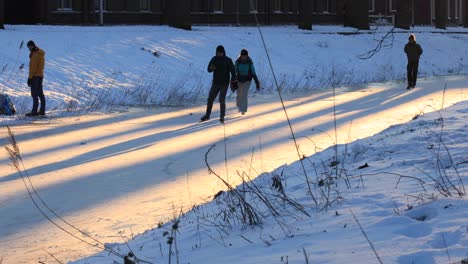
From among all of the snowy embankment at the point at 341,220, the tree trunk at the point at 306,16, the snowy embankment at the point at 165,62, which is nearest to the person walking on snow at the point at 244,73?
the snowy embankment at the point at 165,62

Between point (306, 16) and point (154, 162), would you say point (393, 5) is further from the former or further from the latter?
point (154, 162)

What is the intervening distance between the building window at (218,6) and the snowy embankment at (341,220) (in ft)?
138

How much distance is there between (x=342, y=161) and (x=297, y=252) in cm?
468

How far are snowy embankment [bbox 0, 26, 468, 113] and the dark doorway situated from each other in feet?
24.4

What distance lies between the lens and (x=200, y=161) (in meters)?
13.4

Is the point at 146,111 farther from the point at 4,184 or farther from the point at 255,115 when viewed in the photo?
the point at 4,184

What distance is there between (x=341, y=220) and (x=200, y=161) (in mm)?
6388

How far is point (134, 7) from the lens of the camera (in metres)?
47.2

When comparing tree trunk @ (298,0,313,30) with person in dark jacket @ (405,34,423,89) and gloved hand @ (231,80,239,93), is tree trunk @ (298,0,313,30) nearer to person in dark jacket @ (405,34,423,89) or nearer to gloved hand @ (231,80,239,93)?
person in dark jacket @ (405,34,423,89)

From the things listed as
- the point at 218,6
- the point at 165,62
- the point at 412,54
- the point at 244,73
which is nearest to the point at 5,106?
the point at 244,73

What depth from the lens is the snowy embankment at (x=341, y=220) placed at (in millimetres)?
6168

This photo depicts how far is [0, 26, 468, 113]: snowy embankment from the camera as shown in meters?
24.6

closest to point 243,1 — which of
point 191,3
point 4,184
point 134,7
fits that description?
point 191,3

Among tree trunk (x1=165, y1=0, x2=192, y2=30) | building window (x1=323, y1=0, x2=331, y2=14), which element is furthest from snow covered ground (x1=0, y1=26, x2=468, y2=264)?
building window (x1=323, y1=0, x2=331, y2=14)
